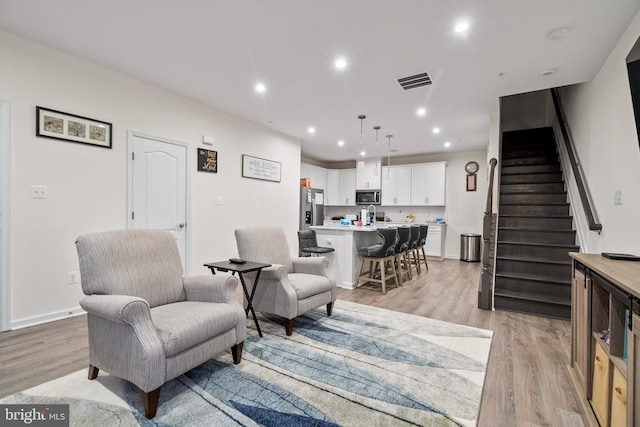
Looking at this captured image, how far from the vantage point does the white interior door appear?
3.67 metres

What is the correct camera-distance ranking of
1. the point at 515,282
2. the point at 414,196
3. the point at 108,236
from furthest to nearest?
1. the point at 414,196
2. the point at 515,282
3. the point at 108,236

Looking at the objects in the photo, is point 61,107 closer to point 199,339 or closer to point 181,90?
point 181,90

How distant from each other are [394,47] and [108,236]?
2.88 m

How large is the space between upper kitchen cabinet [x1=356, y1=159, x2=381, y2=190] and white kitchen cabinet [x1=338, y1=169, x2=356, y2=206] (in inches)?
7.9

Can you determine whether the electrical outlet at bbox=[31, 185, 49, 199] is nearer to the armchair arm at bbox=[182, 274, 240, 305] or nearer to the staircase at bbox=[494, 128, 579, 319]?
the armchair arm at bbox=[182, 274, 240, 305]

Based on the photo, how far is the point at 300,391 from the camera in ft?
6.04

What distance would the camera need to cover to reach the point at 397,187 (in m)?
8.09

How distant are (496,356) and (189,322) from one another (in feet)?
7.72

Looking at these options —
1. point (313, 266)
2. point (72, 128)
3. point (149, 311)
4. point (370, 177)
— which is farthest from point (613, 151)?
point (370, 177)

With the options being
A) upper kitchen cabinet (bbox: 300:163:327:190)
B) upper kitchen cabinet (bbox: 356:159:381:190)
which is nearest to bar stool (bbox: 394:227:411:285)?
upper kitchen cabinet (bbox: 356:159:381:190)

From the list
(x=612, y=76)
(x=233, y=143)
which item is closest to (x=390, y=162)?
(x=233, y=143)

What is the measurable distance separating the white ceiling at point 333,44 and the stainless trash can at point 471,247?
3460 mm

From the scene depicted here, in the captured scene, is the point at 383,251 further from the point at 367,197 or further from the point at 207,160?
the point at 367,197

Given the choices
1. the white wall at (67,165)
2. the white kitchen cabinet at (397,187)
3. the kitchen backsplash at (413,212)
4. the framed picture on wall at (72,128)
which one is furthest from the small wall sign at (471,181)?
the framed picture on wall at (72,128)
